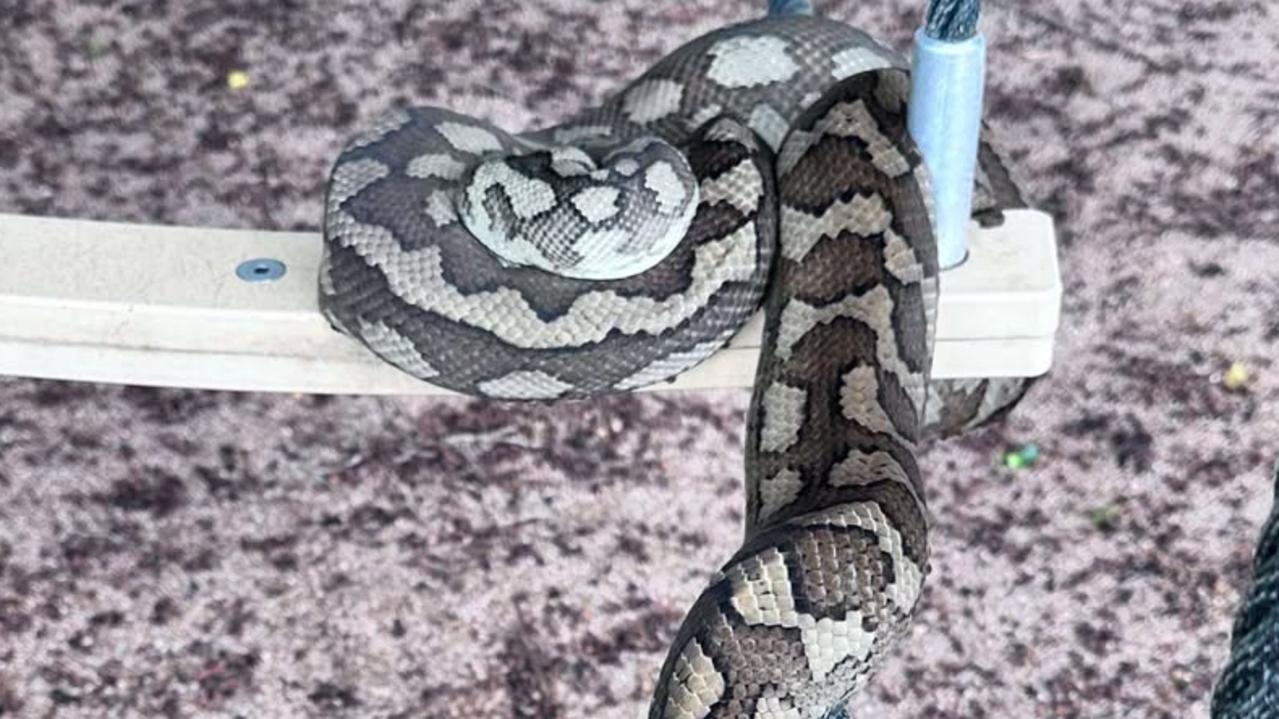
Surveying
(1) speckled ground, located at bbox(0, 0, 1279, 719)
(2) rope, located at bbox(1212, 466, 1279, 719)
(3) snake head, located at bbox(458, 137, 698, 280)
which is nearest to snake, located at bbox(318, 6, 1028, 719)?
(3) snake head, located at bbox(458, 137, 698, 280)

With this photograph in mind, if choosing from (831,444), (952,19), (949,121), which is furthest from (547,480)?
(952,19)

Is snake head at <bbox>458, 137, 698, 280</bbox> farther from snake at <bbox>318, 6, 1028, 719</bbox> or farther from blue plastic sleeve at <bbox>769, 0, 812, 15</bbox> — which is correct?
blue plastic sleeve at <bbox>769, 0, 812, 15</bbox>

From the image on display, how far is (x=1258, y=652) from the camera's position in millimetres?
1213

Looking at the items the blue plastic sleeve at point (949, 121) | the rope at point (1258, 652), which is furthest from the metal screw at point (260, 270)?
the rope at point (1258, 652)

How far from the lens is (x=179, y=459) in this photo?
332 centimetres

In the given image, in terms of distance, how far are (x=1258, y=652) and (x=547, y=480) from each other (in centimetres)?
219

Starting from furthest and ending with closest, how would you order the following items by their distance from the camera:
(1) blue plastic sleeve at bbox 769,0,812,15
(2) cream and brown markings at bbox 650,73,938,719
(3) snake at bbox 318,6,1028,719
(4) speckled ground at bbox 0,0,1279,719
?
(4) speckled ground at bbox 0,0,1279,719 < (1) blue plastic sleeve at bbox 769,0,812,15 < (3) snake at bbox 318,6,1028,719 < (2) cream and brown markings at bbox 650,73,938,719

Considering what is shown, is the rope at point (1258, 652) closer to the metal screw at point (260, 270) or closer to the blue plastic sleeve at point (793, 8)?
the metal screw at point (260, 270)

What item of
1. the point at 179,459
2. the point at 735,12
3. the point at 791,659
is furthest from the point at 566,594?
the point at 735,12

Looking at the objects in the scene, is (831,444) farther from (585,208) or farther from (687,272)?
(585,208)

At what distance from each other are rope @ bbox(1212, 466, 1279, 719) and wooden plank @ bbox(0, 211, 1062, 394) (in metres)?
0.88

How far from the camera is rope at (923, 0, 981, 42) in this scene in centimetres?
181

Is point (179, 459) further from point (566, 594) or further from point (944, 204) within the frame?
point (944, 204)

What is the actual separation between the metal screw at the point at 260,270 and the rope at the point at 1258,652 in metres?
1.39
